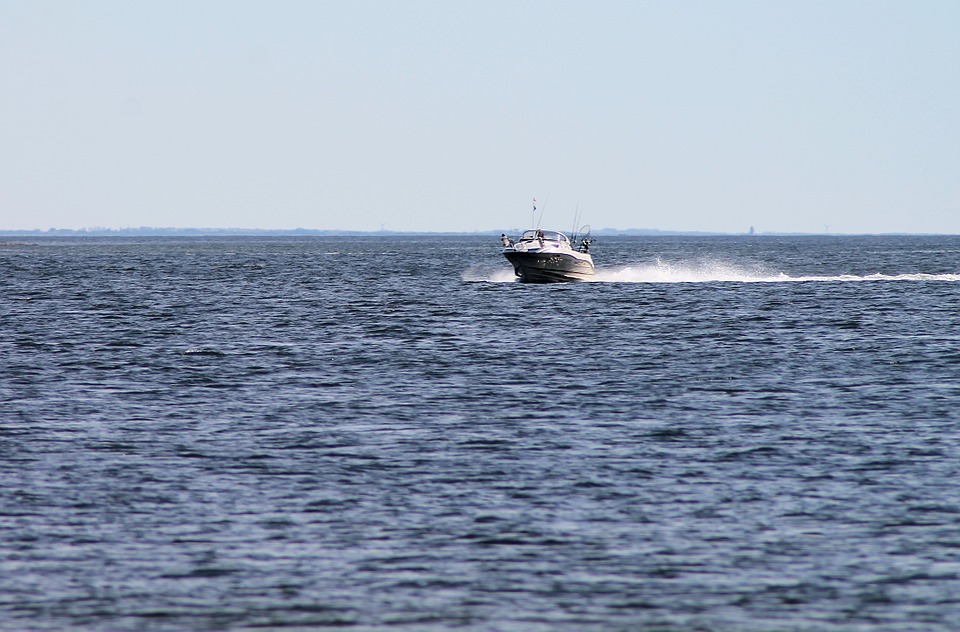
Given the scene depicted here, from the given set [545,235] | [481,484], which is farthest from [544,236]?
[481,484]

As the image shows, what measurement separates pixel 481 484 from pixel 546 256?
54.5 metres

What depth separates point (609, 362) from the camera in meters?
40.1

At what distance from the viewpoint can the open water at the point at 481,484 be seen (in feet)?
49.3

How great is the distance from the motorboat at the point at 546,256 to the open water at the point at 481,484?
92.3 feet

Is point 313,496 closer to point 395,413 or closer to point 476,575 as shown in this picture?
point 476,575

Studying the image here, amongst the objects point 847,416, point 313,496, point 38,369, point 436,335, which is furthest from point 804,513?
point 436,335

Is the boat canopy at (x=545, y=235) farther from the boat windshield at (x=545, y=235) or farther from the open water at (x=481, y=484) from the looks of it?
the open water at (x=481, y=484)

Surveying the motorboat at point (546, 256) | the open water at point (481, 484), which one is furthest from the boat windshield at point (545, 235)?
the open water at point (481, 484)

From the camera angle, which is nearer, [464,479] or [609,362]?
[464,479]

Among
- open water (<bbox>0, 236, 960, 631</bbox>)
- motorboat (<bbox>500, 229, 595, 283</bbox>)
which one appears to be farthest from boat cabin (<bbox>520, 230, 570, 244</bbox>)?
open water (<bbox>0, 236, 960, 631</bbox>)

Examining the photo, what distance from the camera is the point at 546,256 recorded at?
247ft

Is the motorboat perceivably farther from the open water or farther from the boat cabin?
the open water

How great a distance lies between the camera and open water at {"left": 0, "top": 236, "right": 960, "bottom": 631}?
15.0 m

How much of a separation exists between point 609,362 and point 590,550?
23.2m
